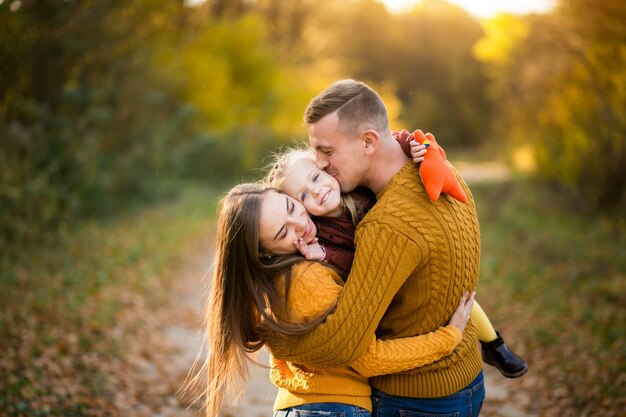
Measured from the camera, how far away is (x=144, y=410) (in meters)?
5.62

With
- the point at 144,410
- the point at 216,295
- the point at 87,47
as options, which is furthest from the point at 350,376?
the point at 87,47

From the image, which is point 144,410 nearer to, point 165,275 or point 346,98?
point 346,98

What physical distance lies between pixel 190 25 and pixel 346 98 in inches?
851

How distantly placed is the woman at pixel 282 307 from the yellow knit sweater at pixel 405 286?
74 millimetres

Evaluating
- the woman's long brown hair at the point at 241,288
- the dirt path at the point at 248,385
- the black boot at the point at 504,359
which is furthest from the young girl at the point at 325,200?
the dirt path at the point at 248,385

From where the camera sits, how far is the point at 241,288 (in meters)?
2.81

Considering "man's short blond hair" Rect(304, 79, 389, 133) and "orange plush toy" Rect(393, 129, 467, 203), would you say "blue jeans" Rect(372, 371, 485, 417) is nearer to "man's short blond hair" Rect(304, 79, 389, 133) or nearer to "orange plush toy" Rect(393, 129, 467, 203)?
"orange plush toy" Rect(393, 129, 467, 203)

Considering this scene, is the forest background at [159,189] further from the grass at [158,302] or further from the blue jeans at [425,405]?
the blue jeans at [425,405]

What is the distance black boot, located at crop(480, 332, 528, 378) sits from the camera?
338 centimetres

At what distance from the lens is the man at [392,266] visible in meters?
2.49

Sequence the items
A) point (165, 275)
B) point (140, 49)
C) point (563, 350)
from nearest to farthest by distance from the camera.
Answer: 1. point (563, 350)
2. point (165, 275)
3. point (140, 49)

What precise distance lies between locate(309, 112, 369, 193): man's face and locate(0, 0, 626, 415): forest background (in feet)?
11.9

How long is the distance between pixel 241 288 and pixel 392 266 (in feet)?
2.45

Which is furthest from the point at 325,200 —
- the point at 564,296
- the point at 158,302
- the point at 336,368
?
the point at 564,296
